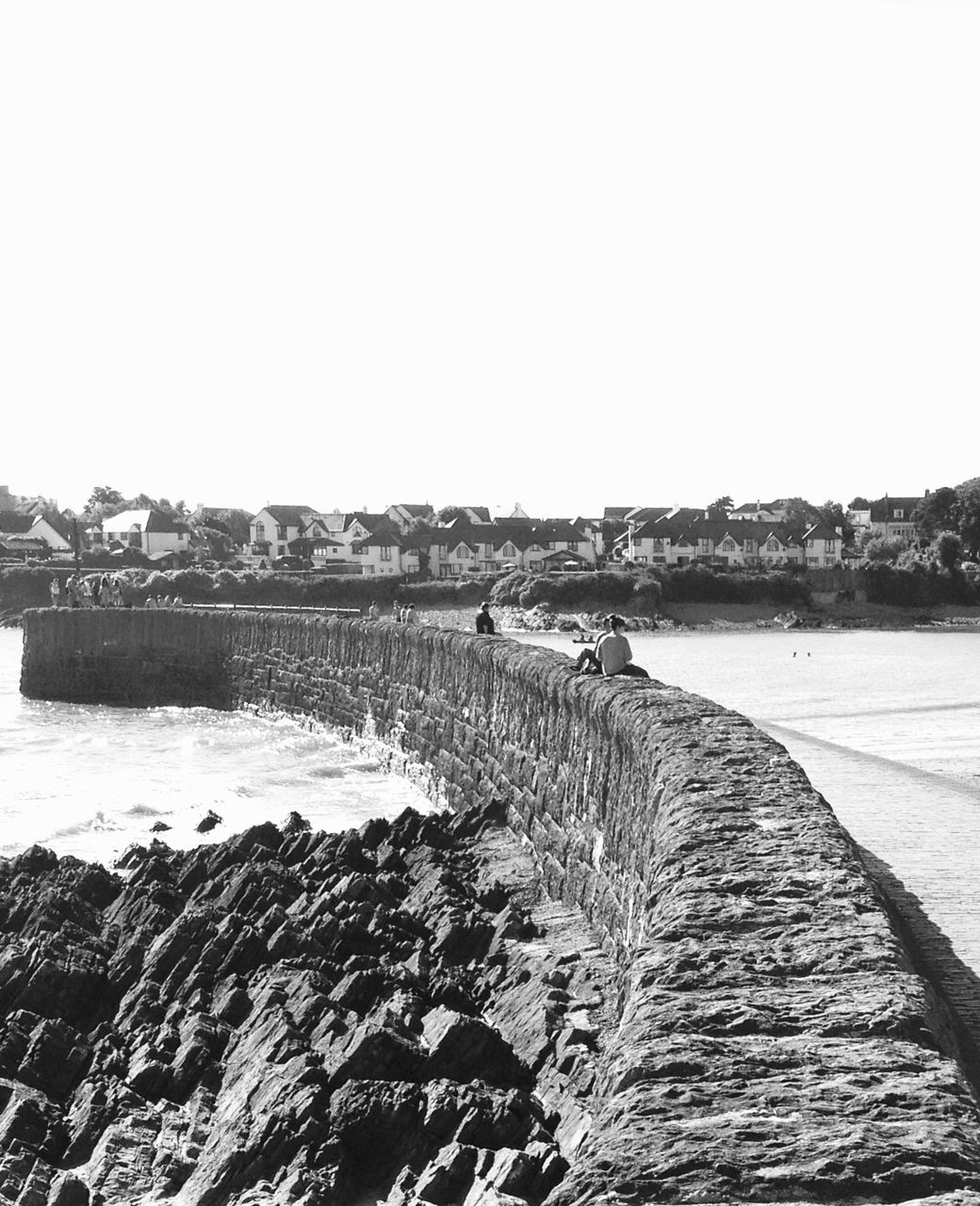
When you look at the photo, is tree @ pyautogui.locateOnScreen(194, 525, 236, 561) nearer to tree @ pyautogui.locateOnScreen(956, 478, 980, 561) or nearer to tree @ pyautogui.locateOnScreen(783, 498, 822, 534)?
tree @ pyautogui.locateOnScreen(783, 498, 822, 534)

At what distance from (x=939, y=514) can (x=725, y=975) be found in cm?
11154

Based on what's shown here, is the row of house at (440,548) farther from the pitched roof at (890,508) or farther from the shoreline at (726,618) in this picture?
the pitched roof at (890,508)

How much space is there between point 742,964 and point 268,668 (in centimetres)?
2827

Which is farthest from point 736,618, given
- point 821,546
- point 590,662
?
point 590,662

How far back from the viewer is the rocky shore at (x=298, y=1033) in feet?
21.8

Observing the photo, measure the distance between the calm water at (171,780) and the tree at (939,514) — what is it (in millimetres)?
85936

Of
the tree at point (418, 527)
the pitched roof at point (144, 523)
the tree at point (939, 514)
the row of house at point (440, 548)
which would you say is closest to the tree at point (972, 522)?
the tree at point (939, 514)

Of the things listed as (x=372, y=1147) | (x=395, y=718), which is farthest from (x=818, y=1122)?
(x=395, y=718)

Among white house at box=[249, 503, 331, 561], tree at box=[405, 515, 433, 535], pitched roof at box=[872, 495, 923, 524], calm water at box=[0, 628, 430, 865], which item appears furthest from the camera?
pitched roof at box=[872, 495, 923, 524]

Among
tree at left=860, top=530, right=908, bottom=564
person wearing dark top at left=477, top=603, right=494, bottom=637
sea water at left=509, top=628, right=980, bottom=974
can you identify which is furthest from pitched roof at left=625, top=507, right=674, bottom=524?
person wearing dark top at left=477, top=603, right=494, bottom=637

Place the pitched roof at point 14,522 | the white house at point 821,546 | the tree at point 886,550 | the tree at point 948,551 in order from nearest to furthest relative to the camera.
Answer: the tree at point 948,551 < the tree at point 886,550 < the white house at point 821,546 < the pitched roof at point 14,522

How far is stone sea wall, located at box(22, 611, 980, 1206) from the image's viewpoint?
3102 millimetres

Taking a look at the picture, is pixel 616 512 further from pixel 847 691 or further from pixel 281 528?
pixel 847 691

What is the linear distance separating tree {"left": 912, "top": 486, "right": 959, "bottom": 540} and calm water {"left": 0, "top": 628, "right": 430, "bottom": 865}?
85.9 meters
